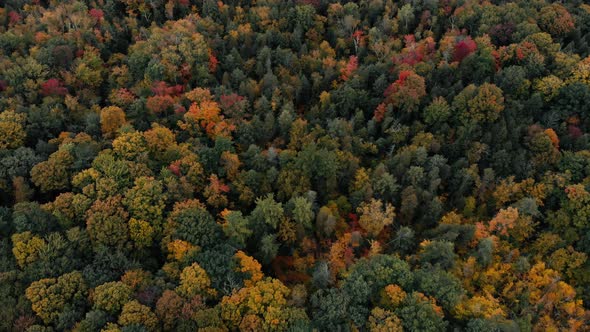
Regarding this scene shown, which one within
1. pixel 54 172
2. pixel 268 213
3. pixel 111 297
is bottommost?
pixel 111 297

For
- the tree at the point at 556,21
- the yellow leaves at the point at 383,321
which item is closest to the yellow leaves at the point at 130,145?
the yellow leaves at the point at 383,321

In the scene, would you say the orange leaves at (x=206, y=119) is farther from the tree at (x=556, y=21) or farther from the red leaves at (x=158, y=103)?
the tree at (x=556, y=21)

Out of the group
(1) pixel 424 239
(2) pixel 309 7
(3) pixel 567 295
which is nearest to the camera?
(3) pixel 567 295

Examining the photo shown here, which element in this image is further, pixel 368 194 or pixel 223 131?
pixel 223 131

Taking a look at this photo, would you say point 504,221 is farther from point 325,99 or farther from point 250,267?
point 250,267

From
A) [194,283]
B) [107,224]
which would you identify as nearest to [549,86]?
[194,283]

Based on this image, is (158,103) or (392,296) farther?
(158,103)

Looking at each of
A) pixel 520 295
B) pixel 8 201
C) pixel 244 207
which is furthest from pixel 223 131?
pixel 520 295

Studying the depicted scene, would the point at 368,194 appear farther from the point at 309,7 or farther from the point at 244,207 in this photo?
the point at 309,7
